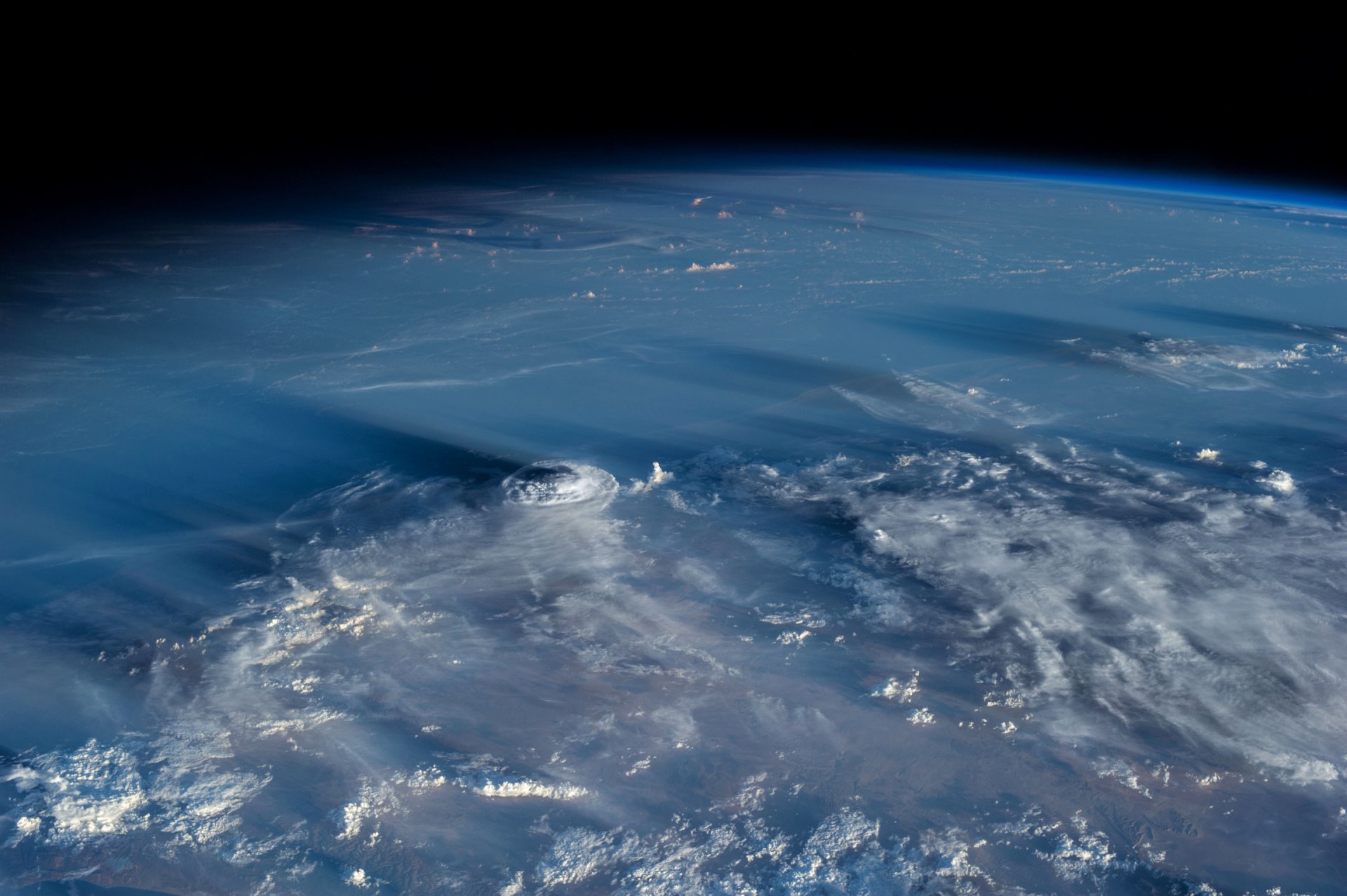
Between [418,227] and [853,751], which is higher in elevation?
[418,227]


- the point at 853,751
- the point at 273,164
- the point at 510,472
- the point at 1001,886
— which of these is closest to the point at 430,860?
the point at 853,751

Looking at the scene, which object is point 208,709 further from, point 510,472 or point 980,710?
point 980,710

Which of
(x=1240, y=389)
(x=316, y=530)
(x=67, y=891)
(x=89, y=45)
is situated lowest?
(x=67, y=891)

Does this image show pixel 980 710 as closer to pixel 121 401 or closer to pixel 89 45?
pixel 121 401

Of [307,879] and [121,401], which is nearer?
[307,879]

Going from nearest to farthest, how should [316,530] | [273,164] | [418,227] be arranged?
[316,530], [418,227], [273,164]

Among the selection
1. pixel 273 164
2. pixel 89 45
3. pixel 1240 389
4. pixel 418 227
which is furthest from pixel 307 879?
pixel 89 45

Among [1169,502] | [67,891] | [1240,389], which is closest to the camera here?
[67,891]
